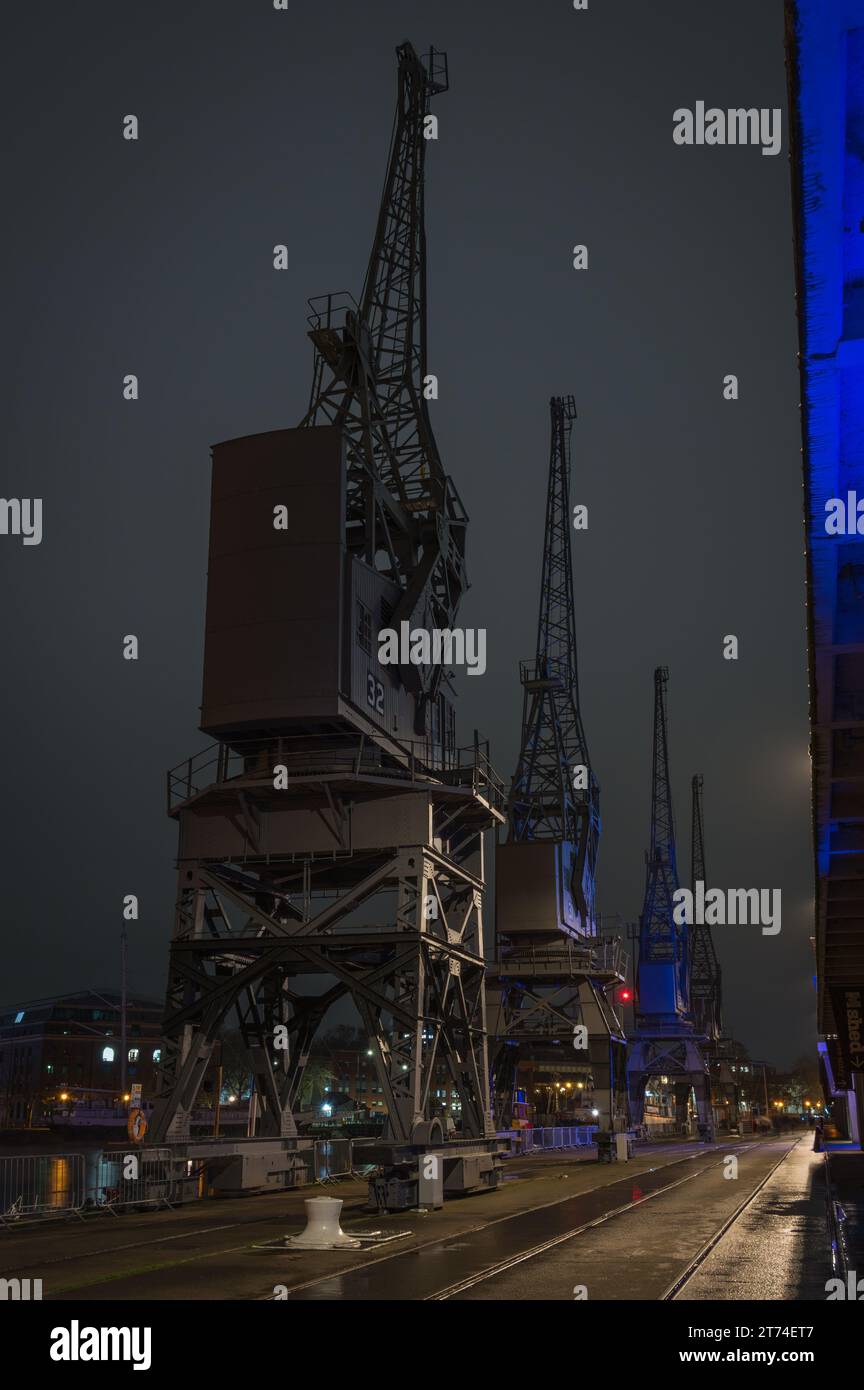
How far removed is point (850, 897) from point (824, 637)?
12421 mm

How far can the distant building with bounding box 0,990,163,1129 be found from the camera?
144 m

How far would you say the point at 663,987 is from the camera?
105 meters

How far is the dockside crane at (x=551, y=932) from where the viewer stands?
62031 mm

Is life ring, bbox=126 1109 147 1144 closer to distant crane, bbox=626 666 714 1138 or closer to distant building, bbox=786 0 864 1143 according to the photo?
distant building, bbox=786 0 864 1143

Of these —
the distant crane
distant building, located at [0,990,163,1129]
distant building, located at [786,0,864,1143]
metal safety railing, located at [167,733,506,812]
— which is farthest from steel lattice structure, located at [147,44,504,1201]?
distant building, located at [0,990,163,1129]

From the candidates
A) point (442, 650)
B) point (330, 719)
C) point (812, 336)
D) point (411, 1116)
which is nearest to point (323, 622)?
point (330, 719)

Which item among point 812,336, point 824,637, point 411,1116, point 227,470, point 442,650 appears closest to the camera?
point 812,336

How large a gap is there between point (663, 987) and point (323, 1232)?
89858mm

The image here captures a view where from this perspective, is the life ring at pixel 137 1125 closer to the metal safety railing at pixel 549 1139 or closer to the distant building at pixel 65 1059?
the metal safety railing at pixel 549 1139

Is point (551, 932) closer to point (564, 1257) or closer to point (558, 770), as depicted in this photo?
point (558, 770)
